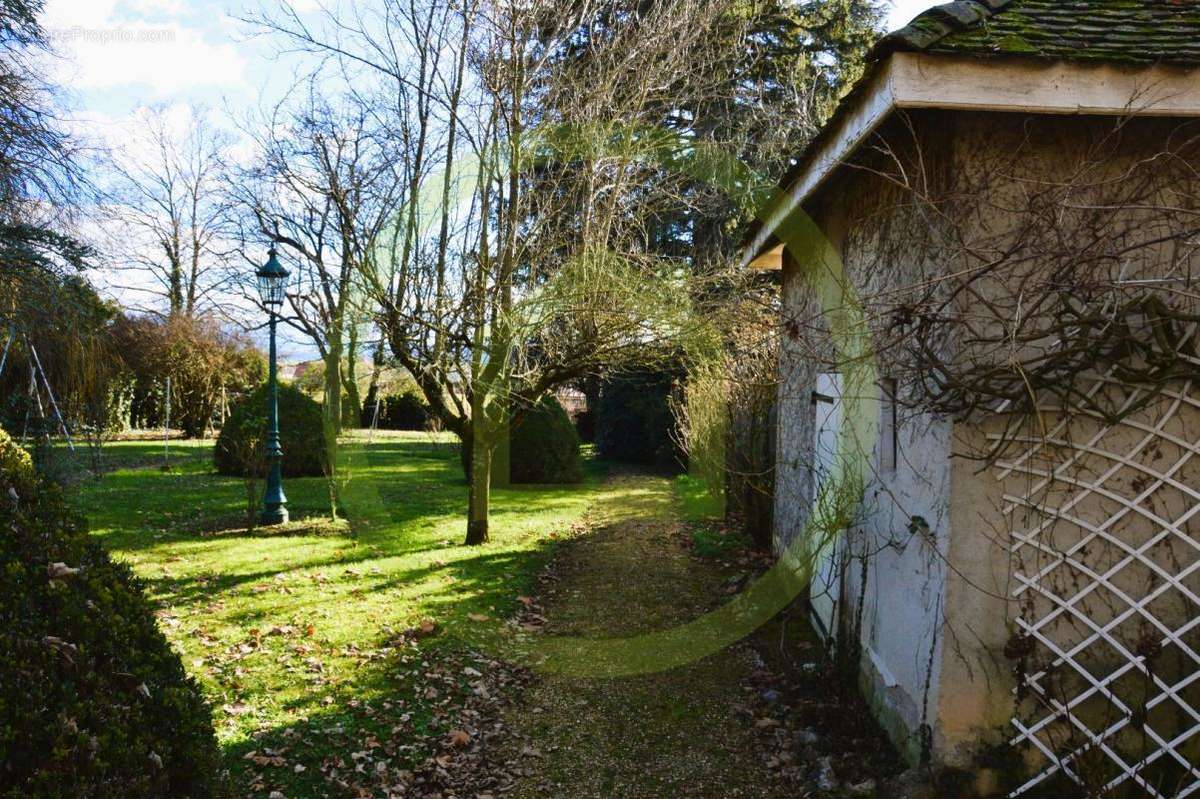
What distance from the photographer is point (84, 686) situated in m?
2.19

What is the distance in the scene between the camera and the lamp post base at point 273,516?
979 cm

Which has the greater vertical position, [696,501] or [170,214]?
[170,214]

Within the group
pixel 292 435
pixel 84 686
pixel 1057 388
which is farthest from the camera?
pixel 292 435

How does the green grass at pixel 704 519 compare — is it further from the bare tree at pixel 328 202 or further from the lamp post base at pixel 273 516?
the lamp post base at pixel 273 516

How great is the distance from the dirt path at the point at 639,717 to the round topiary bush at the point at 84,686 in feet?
6.99

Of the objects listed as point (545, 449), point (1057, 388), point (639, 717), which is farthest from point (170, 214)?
point (1057, 388)

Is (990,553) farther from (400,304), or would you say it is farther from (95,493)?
(95,493)

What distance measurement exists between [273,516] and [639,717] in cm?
668

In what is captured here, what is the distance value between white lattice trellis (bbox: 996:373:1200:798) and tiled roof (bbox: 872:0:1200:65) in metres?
1.45

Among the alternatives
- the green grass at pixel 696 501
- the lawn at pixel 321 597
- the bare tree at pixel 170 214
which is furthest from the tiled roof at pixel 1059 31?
the bare tree at pixel 170 214

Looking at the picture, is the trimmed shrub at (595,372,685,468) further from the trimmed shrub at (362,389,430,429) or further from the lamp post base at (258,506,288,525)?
the trimmed shrub at (362,389,430,429)

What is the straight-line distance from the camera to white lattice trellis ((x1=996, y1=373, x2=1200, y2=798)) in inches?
135

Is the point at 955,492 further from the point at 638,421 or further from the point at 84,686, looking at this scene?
the point at 638,421

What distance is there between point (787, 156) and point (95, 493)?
13.5 m
